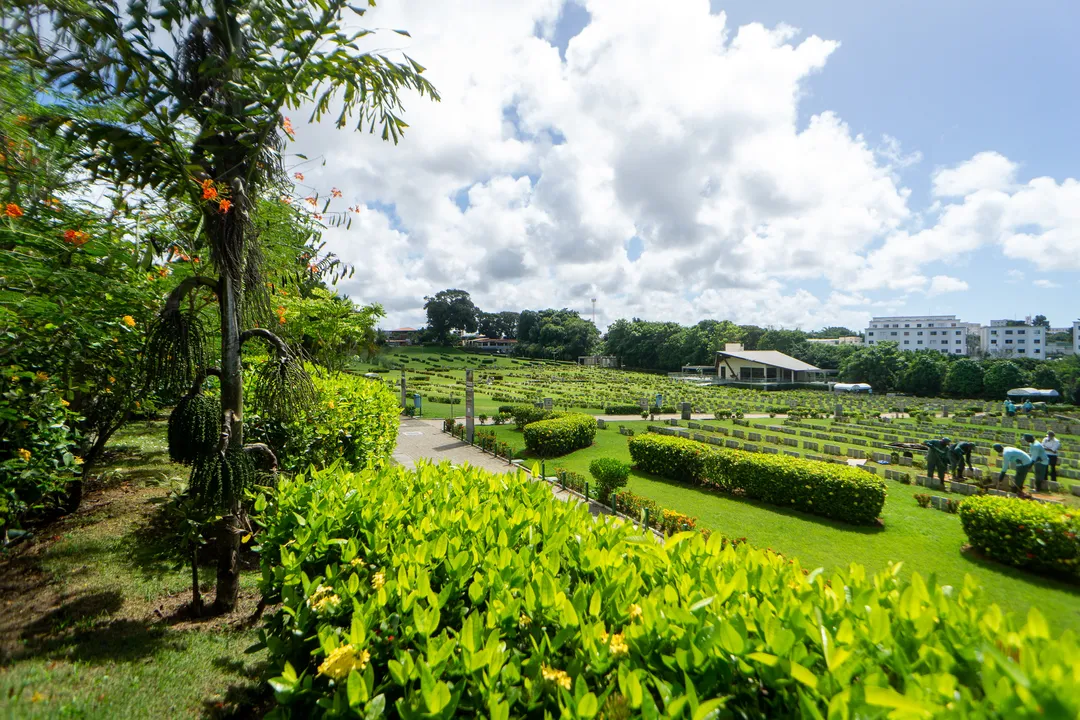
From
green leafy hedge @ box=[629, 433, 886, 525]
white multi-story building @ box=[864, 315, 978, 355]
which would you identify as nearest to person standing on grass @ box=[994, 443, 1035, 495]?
green leafy hedge @ box=[629, 433, 886, 525]

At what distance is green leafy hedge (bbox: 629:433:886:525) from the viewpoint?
1020cm

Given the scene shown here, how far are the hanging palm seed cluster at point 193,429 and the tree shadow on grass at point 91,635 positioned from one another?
4.88 feet

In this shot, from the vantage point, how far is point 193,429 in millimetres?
3789

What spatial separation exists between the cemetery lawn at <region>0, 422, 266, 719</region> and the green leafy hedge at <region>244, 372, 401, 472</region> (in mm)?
1537

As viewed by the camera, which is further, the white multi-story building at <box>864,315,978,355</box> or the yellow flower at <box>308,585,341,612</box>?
the white multi-story building at <box>864,315,978,355</box>

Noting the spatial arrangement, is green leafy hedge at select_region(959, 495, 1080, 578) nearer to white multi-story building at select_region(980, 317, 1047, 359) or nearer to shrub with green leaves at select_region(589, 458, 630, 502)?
shrub with green leaves at select_region(589, 458, 630, 502)

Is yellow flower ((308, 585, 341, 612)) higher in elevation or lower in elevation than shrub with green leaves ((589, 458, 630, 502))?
higher

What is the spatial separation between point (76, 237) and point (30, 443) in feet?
9.75

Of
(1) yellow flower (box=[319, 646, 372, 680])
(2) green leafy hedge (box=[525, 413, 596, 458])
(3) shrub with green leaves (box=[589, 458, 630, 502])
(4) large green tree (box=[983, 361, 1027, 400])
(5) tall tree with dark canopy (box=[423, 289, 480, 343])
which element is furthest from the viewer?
(5) tall tree with dark canopy (box=[423, 289, 480, 343])

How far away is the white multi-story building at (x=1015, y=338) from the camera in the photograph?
354 ft

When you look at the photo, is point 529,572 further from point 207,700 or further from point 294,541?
point 207,700

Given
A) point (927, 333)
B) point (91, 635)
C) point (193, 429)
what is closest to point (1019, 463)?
point (193, 429)

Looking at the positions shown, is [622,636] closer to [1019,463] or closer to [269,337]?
[269,337]

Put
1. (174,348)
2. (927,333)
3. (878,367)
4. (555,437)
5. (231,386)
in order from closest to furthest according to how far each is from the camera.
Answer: (174,348) → (231,386) → (555,437) → (878,367) → (927,333)
